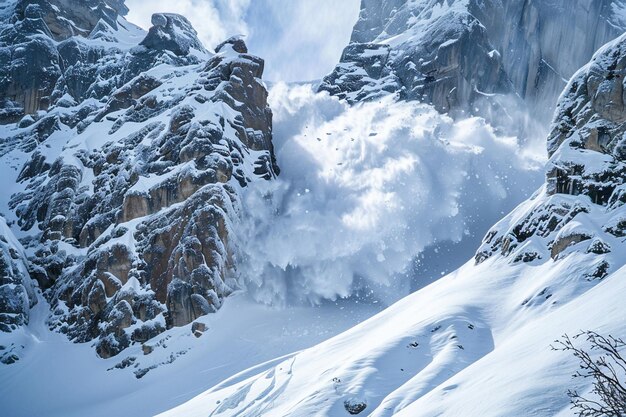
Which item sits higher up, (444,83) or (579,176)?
(444,83)

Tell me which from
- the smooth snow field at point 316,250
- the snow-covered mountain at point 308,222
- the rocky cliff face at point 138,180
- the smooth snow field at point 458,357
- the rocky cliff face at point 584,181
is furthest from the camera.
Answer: the rocky cliff face at point 138,180

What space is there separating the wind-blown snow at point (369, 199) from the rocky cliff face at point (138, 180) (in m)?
3.41

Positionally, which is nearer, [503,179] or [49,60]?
[503,179]

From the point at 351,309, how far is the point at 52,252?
35.5m

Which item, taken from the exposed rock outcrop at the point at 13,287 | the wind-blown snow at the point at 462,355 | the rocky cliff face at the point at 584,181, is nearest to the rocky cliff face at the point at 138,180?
the exposed rock outcrop at the point at 13,287

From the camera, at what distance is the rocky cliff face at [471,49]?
234 ft

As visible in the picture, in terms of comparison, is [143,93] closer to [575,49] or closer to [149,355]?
[149,355]

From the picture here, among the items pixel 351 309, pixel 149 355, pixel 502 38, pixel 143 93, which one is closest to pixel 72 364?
pixel 149 355

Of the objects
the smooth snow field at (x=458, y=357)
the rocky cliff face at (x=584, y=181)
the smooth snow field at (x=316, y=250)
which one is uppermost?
the smooth snow field at (x=316, y=250)

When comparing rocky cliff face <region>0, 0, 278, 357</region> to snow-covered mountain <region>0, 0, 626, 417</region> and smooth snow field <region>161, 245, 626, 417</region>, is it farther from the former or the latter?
smooth snow field <region>161, 245, 626, 417</region>

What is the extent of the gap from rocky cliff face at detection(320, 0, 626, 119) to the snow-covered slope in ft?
146

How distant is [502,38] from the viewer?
280ft

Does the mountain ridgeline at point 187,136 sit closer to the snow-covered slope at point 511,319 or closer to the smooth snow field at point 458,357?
the snow-covered slope at point 511,319

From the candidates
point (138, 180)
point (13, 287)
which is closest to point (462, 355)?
point (138, 180)
